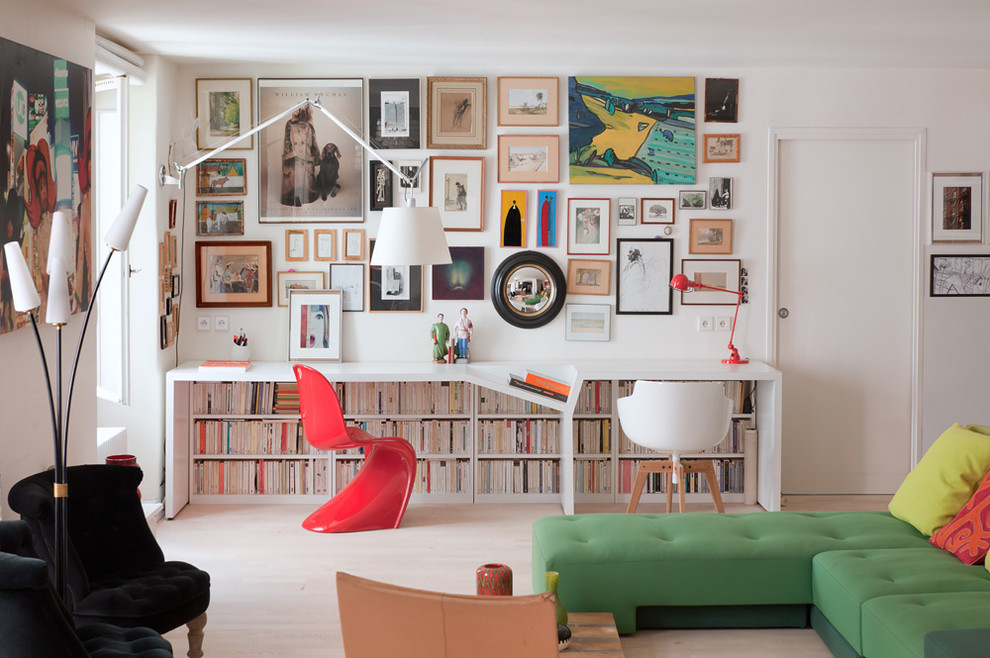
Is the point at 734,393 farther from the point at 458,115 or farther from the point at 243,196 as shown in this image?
the point at 243,196

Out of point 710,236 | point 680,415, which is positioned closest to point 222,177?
point 710,236

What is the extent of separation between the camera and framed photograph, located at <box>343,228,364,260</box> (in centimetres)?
584

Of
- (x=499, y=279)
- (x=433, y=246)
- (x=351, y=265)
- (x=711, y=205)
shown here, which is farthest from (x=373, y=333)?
(x=711, y=205)

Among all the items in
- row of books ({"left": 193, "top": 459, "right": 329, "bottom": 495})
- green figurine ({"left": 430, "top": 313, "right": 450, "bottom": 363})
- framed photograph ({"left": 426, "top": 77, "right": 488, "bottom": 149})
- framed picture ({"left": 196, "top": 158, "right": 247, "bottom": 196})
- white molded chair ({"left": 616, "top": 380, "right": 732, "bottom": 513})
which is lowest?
row of books ({"left": 193, "top": 459, "right": 329, "bottom": 495})

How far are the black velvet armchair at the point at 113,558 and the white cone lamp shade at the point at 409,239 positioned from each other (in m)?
1.65

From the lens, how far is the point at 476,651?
2.09 m

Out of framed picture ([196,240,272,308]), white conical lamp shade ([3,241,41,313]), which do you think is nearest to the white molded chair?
framed picture ([196,240,272,308])

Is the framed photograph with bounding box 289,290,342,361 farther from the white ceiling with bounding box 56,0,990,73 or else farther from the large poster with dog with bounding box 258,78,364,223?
the white ceiling with bounding box 56,0,990,73

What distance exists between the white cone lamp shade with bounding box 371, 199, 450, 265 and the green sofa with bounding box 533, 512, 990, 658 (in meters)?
1.49

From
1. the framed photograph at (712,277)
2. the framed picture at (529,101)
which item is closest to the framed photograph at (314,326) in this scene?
the framed picture at (529,101)

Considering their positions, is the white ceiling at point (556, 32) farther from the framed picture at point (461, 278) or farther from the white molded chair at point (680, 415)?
the white molded chair at point (680, 415)

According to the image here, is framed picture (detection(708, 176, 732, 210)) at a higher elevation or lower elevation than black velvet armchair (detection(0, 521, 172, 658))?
higher

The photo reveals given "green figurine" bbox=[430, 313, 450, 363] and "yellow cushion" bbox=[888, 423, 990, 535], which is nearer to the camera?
"yellow cushion" bbox=[888, 423, 990, 535]

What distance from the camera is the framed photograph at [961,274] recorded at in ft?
19.2
